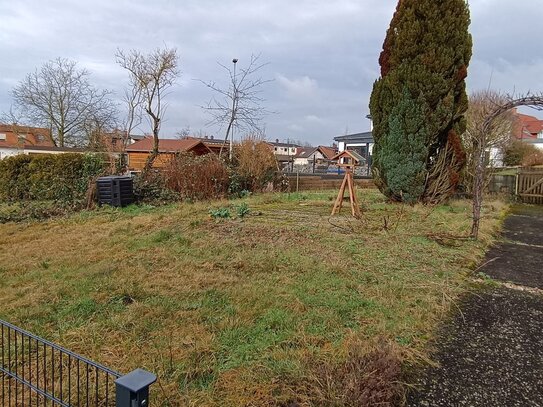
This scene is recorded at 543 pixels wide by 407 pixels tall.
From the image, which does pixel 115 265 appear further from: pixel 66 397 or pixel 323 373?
pixel 323 373

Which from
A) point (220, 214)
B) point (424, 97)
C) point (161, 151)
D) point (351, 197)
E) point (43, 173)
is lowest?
point (220, 214)

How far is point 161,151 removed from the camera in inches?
542

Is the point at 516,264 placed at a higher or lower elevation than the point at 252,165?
lower

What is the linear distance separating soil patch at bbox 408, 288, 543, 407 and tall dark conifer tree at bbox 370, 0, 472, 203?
6.27m

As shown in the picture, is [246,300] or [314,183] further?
[314,183]

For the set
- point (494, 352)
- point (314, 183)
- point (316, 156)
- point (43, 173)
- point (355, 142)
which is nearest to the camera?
point (494, 352)

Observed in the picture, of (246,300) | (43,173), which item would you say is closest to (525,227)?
(246,300)

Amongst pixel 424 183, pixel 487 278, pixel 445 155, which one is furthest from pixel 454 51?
pixel 487 278

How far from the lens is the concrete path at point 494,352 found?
2061mm

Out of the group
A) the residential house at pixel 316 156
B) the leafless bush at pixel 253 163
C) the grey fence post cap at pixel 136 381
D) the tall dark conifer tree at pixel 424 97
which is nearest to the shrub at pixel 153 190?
the leafless bush at pixel 253 163

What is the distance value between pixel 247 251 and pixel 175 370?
2739 millimetres

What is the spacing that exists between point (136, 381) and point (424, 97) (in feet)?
30.5

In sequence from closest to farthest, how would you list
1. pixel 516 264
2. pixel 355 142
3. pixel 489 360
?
pixel 489 360
pixel 516 264
pixel 355 142

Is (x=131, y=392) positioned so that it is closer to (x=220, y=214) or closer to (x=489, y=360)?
(x=489, y=360)
